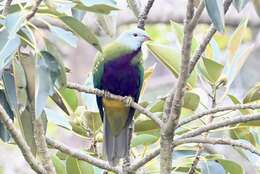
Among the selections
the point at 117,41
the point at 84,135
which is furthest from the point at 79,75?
the point at 84,135

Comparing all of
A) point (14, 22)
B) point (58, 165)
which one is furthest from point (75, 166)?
point (14, 22)

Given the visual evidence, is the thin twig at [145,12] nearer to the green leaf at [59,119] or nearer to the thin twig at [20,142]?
the green leaf at [59,119]

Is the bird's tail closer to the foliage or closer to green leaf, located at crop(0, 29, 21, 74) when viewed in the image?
the foliage

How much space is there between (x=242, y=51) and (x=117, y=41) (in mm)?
638

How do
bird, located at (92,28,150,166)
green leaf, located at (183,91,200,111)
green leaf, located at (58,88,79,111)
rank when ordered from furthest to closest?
1. bird, located at (92,28,150,166)
2. green leaf, located at (58,88,79,111)
3. green leaf, located at (183,91,200,111)

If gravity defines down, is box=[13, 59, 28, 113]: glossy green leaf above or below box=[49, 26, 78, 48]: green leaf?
below

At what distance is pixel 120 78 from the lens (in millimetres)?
3053

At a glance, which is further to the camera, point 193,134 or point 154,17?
point 154,17

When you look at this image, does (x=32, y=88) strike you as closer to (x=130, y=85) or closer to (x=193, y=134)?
(x=193, y=134)

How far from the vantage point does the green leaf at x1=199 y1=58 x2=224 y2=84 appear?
240 cm

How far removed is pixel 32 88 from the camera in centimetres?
204

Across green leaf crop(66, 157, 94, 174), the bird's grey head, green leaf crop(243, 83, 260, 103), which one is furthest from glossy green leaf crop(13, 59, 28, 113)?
the bird's grey head

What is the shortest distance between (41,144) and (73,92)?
52 cm

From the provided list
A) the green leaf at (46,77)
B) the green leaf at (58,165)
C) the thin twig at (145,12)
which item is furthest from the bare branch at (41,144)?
the thin twig at (145,12)
